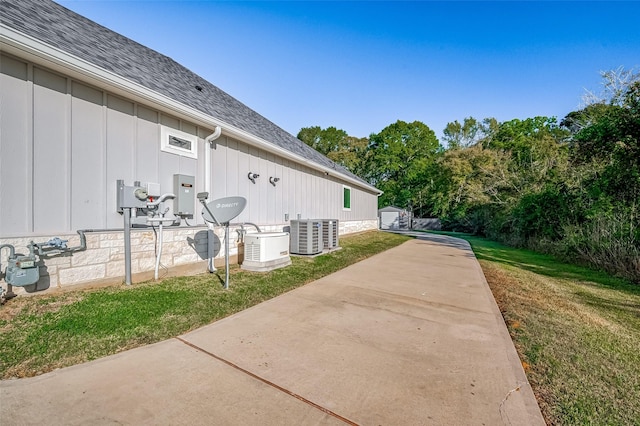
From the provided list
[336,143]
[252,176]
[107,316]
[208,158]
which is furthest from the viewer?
[336,143]

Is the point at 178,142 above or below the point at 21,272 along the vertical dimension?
above

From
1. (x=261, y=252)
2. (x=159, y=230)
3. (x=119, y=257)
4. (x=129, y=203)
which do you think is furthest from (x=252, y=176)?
(x=119, y=257)

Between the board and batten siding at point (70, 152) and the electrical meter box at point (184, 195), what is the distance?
0.38 feet

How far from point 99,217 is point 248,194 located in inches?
125

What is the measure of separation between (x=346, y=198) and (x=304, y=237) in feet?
21.7

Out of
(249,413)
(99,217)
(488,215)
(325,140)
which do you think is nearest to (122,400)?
(249,413)

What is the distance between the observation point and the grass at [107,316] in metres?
2.27

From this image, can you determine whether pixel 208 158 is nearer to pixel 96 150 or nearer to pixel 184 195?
pixel 184 195

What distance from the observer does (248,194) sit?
6.69 m

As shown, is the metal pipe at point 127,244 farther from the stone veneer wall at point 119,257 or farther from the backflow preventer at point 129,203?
the stone veneer wall at point 119,257

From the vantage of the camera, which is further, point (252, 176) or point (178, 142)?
point (252, 176)

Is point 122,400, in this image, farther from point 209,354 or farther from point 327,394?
point 327,394

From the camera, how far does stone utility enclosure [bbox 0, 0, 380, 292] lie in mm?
3174

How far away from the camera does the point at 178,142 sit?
5.02 meters
